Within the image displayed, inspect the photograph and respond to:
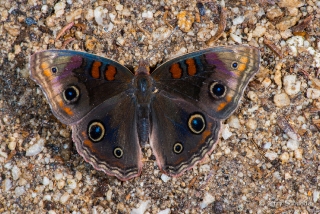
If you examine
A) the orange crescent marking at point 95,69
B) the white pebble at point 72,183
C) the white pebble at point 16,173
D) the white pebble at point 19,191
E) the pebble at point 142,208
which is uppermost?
the orange crescent marking at point 95,69

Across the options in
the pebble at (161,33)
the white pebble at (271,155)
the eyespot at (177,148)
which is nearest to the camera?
the eyespot at (177,148)

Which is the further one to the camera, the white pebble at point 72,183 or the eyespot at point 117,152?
the white pebble at point 72,183

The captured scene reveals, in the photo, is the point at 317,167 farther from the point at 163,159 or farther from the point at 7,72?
the point at 7,72

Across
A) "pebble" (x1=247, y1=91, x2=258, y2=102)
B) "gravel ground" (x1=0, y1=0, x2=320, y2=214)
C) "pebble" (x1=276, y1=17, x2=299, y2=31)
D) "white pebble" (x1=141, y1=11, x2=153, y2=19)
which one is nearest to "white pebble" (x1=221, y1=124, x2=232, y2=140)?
"gravel ground" (x1=0, y1=0, x2=320, y2=214)

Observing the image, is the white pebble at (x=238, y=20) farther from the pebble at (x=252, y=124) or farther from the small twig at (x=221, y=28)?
the pebble at (x=252, y=124)

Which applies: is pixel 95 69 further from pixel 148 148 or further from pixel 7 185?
pixel 7 185

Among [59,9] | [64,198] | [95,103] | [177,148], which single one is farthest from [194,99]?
[59,9]

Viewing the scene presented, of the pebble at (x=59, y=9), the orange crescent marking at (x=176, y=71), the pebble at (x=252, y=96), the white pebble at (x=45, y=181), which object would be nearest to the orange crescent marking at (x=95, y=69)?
the orange crescent marking at (x=176, y=71)
